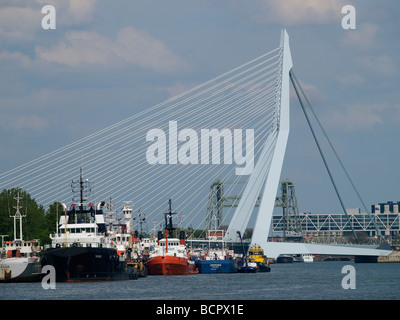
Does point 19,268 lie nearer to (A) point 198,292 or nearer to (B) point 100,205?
(B) point 100,205

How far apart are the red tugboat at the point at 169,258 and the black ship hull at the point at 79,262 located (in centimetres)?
1758

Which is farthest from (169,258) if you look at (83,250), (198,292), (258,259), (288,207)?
(288,207)

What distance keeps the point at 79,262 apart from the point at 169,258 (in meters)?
21.0

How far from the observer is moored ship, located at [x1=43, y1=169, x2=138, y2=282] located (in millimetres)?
56719

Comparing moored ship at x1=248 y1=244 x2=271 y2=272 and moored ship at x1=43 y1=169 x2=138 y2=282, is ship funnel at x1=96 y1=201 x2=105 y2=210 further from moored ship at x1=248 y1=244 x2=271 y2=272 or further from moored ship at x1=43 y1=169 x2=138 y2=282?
moored ship at x1=248 y1=244 x2=271 y2=272

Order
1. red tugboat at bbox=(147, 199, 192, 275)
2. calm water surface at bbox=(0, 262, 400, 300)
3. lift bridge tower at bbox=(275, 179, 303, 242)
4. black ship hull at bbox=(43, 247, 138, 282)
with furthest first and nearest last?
lift bridge tower at bbox=(275, 179, 303, 242) → red tugboat at bbox=(147, 199, 192, 275) → black ship hull at bbox=(43, 247, 138, 282) → calm water surface at bbox=(0, 262, 400, 300)

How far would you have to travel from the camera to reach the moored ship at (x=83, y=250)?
56.7 meters

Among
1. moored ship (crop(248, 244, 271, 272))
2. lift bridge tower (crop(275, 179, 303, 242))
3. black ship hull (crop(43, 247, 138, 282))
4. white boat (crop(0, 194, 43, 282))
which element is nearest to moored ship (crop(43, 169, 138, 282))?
black ship hull (crop(43, 247, 138, 282))

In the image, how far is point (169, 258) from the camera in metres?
76.9

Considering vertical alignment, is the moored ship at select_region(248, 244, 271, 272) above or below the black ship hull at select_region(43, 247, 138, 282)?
below
